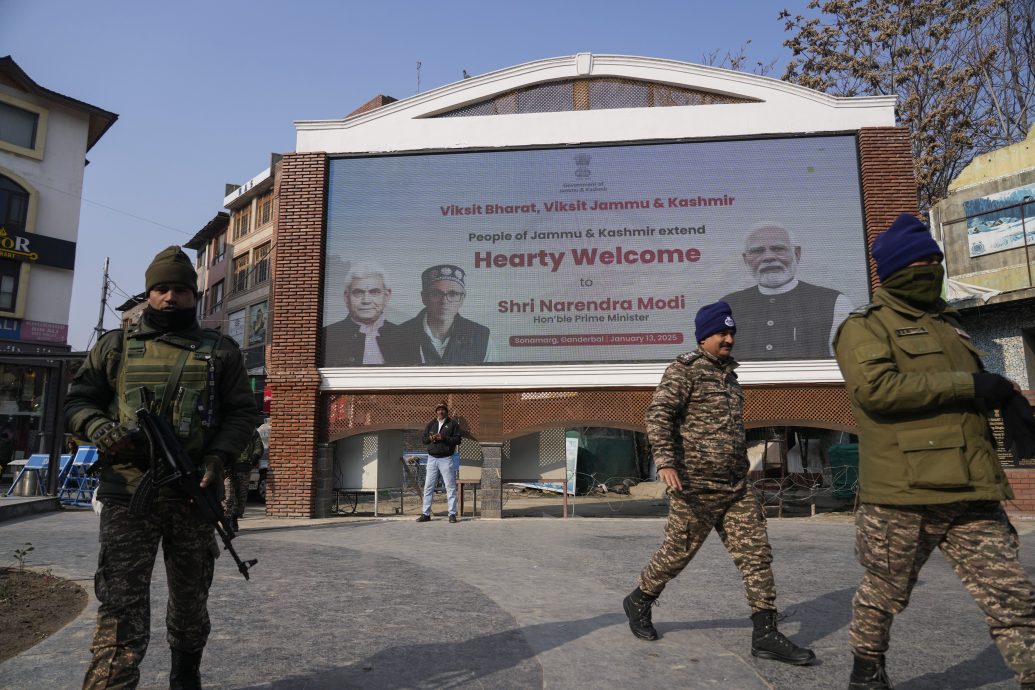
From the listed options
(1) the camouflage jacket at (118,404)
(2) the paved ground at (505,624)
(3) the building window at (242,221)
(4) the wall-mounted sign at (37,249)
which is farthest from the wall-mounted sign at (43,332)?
(1) the camouflage jacket at (118,404)

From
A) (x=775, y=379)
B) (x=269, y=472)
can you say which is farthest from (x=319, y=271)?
(x=775, y=379)

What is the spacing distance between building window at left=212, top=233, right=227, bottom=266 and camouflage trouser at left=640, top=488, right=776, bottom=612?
40074mm

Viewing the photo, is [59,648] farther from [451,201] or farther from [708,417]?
[451,201]

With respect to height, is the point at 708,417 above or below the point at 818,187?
below

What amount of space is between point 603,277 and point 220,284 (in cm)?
3489

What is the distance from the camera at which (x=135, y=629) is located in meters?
2.64

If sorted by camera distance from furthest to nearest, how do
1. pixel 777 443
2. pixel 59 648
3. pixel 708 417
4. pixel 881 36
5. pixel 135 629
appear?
1. pixel 881 36
2. pixel 777 443
3. pixel 708 417
4. pixel 59 648
5. pixel 135 629

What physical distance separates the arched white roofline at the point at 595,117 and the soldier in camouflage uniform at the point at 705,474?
8.54 meters

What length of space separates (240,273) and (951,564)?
39.3 metres

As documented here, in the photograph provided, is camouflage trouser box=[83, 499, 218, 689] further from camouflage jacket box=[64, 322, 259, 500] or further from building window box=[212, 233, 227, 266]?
building window box=[212, 233, 227, 266]

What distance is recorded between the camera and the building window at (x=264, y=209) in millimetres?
35656

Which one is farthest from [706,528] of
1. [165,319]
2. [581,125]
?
[581,125]

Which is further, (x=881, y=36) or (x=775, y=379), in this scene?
(x=881, y=36)

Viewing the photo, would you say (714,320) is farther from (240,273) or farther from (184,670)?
(240,273)
